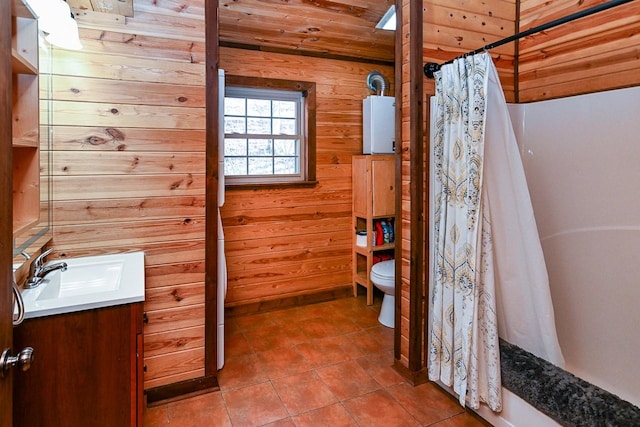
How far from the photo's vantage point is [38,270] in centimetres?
159

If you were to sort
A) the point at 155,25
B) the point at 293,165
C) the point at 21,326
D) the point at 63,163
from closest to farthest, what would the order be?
the point at 21,326 → the point at 63,163 → the point at 155,25 → the point at 293,165

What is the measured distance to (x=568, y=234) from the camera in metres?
2.14

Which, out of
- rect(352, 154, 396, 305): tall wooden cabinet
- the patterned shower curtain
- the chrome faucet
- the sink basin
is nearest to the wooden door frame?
the sink basin

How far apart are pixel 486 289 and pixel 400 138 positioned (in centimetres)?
97

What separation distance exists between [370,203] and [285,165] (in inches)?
33.8

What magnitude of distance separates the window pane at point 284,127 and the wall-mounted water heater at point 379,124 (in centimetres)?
70

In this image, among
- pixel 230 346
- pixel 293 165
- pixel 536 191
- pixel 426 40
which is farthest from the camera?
pixel 293 165

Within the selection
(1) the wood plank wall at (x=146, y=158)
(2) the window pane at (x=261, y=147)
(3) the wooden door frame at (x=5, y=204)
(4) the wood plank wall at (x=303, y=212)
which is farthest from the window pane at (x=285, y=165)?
(3) the wooden door frame at (x=5, y=204)

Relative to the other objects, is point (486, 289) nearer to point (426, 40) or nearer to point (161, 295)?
point (426, 40)

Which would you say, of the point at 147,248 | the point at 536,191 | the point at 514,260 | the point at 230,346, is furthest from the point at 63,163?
the point at 536,191

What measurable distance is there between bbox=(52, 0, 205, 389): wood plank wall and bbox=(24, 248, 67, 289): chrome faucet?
0.73ft

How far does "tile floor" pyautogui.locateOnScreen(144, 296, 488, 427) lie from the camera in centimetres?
197

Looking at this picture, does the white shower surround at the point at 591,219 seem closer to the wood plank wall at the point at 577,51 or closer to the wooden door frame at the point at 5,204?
the wood plank wall at the point at 577,51

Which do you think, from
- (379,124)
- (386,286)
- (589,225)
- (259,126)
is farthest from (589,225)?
(259,126)
